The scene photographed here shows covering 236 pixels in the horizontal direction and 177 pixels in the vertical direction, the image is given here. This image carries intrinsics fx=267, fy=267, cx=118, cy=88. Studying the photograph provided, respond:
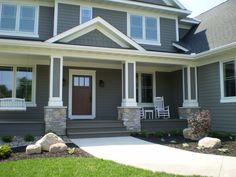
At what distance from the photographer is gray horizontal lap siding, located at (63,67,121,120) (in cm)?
1340

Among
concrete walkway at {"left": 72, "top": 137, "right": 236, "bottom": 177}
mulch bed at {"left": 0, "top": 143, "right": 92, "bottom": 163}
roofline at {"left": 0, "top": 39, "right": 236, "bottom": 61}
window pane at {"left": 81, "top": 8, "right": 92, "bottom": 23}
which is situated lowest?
concrete walkway at {"left": 72, "top": 137, "right": 236, "bottom": 177}

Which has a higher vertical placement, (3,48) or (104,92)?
(3,48)

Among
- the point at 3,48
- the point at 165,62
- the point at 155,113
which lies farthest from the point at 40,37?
the point at 155,113

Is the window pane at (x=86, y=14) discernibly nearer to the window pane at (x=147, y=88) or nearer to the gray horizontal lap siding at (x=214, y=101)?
the window pane at (x=147, y=88)

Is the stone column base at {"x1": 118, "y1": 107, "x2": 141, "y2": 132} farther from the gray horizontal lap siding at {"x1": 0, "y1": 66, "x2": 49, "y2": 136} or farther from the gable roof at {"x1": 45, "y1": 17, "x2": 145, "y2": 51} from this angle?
the gray horizontal lap siding at {"x1": 0, "y1": 66, "x2": 49, "y2": 136}

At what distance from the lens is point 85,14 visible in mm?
13414

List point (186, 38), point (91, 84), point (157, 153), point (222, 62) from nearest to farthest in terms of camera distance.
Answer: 1. point (157, 153)
2. point (222, 62)
3. point (91, 84)
4. point (186, 38)

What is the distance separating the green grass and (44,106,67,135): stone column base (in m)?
4.25

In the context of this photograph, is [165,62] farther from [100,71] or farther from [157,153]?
[157,153]

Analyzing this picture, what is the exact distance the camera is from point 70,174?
16.6 feet

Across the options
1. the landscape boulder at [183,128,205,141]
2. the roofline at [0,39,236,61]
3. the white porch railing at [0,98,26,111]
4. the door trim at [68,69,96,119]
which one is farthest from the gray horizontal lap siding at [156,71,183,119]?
the white porch railing at [0,98,26,111]

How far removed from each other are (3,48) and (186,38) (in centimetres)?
1024

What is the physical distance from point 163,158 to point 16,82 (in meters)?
8.27

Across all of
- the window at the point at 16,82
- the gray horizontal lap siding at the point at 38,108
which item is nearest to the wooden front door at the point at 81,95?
the gray horizontal lap siding at the point at 38,108
